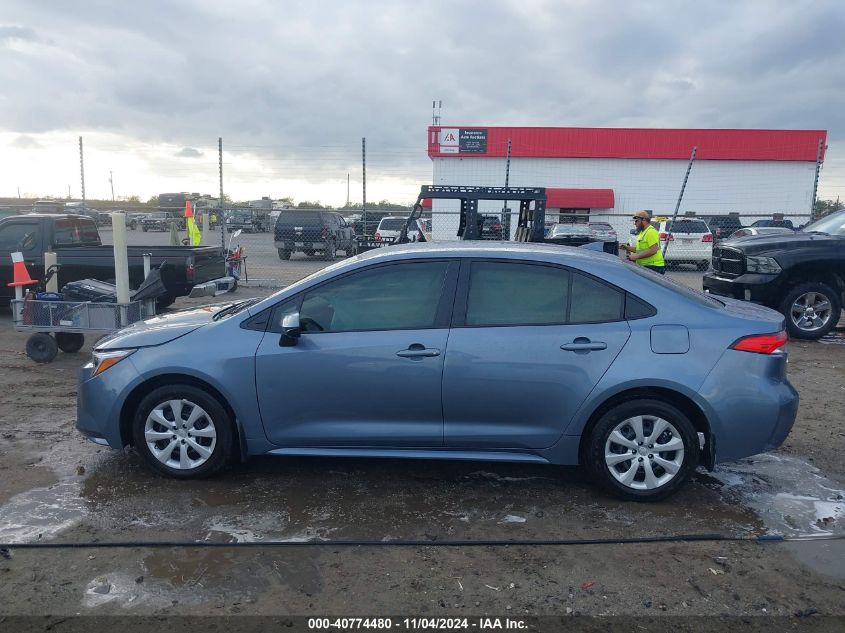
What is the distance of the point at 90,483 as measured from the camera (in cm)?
474

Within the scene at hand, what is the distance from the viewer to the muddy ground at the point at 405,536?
3377mm

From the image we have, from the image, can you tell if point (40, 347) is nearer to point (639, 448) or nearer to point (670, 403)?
point (639, 448)

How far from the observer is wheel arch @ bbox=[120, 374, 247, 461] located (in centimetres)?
458

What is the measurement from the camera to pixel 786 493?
4672mm

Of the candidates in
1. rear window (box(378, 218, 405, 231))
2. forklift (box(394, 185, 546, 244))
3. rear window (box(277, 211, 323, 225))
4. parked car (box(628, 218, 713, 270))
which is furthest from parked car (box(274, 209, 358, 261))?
forklift (box(394, 185, 546, 244))

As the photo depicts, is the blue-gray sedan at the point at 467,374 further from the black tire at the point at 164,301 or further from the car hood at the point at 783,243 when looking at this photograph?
the black tire at the point at 164,301

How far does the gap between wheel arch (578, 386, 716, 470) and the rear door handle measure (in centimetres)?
107

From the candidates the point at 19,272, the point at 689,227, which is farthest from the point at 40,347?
the point at 689,227

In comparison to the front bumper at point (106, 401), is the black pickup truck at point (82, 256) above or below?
above

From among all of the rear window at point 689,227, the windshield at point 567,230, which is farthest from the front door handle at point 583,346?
the rear window at point 689,227

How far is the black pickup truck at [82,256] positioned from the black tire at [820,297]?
831 centimetres

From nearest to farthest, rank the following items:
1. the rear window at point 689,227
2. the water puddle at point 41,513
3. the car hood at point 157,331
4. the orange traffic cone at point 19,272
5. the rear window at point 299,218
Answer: the water puddle at point 41,513 < the car hood at point 157,331 < the orange traffic cone at point 19,272 < the rear window at point 689,227 < the rear window at point 299,218

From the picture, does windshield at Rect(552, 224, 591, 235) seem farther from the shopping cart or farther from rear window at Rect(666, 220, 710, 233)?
the shopping cart

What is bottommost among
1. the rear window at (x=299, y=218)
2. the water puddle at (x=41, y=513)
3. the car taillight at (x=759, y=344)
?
the water puddle at (x=41, y=513)
